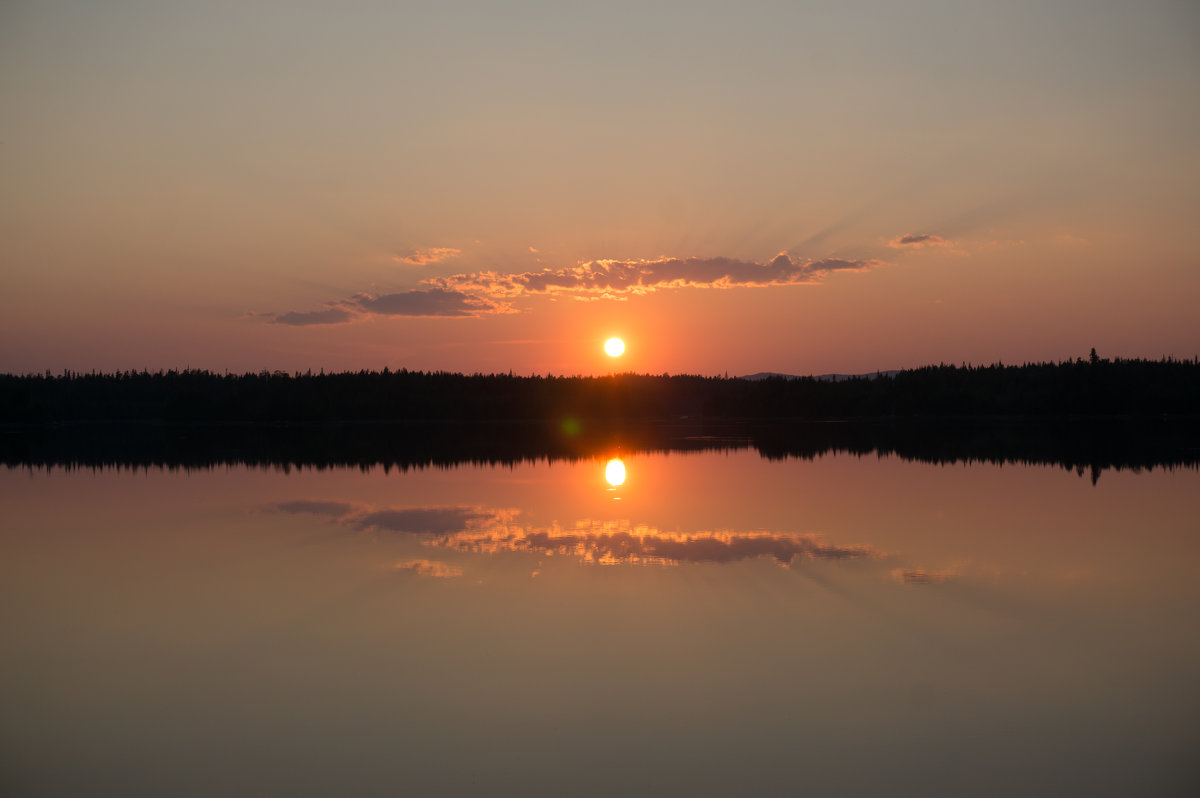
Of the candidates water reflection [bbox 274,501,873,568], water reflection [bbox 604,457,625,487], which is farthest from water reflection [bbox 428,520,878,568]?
water reflection [bbox 604,457,625,487]

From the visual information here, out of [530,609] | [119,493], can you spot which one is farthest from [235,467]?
[530,609]

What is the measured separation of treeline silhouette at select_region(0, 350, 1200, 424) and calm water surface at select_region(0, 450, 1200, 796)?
12375cm

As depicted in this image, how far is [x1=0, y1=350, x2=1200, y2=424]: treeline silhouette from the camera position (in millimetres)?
133375

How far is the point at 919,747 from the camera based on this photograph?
9.30m

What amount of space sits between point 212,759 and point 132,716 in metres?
1.90

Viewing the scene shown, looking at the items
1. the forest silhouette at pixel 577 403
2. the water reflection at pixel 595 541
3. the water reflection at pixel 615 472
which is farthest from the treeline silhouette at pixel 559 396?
the water reflection at pixel 595 541

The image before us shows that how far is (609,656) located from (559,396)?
155 metres

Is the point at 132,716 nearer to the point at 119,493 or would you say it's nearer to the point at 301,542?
the point at 301,542

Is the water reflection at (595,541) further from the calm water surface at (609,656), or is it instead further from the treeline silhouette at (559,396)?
the treeline silhouette at (559,396)

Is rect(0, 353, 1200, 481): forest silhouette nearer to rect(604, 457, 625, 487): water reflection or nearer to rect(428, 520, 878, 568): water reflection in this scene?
rect(604, 457, 625, 487): water reflection

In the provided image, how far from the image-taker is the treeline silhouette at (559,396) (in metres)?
133

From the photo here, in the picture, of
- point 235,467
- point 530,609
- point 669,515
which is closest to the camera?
point 530,609

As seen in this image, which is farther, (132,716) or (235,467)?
(235,467)

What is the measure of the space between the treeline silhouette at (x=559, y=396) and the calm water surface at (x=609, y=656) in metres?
124
